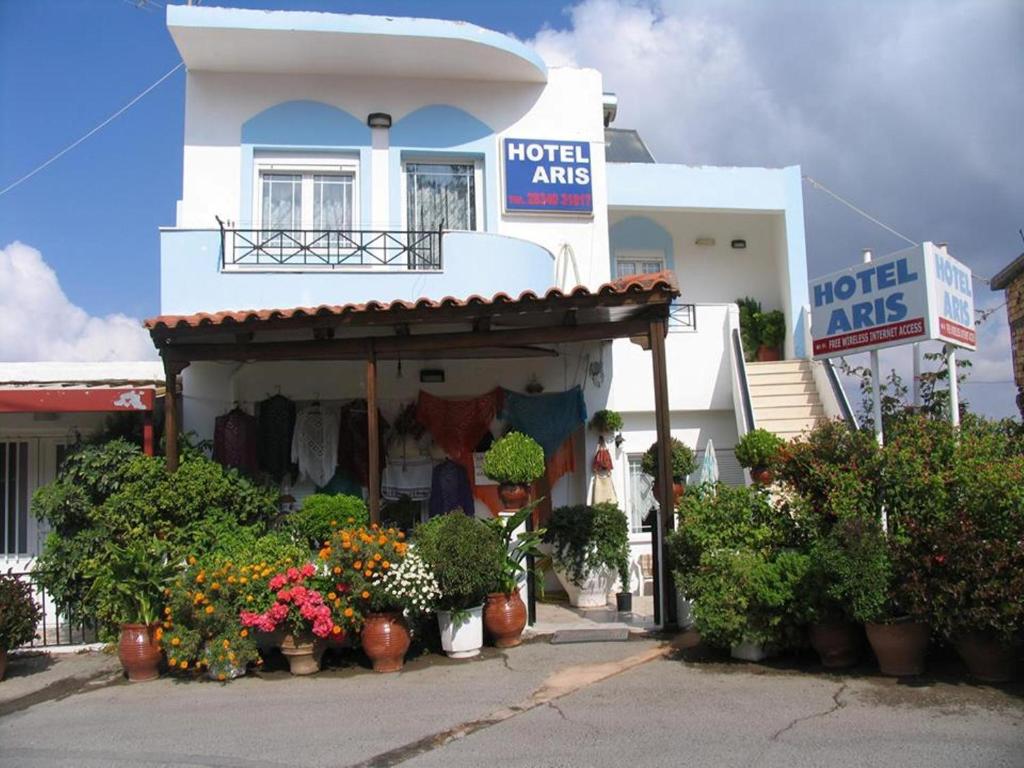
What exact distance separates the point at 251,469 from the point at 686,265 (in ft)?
29.7

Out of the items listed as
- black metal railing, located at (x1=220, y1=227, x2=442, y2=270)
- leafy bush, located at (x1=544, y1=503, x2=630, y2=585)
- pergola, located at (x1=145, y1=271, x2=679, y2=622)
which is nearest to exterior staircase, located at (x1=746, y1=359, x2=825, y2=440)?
leafy bush, located at (x1=544, y1=503, x2=630, y2=585)

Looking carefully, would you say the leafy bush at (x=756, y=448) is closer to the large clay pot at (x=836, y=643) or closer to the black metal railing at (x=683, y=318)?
the black metal railing at (x=683, y=318)

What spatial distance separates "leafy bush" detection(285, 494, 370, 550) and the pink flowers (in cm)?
146

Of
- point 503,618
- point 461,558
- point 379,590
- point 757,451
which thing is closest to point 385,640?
point 379,590

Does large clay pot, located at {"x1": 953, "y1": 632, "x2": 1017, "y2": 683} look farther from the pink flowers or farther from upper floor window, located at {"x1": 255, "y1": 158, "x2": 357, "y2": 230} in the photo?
upper floor window, located at {"x1": 255, "y1": 158, "x2": 357, "y2": 230}

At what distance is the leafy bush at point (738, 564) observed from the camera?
732 centimetres

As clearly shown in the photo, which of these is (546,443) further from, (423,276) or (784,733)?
(784,733)

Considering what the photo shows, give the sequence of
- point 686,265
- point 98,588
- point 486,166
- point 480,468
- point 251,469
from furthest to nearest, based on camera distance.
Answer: point 686,265
point 486,166
point 480,468
point 251,469
point 98,588

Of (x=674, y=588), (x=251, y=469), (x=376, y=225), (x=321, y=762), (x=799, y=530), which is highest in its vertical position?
(x=376, y=225)

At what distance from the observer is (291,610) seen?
7770 millimetres

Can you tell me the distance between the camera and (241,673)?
7.93m

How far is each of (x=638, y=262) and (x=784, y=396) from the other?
410cm

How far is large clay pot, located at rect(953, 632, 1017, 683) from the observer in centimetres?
657

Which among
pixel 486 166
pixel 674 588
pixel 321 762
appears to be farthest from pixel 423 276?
pixel 321 762
